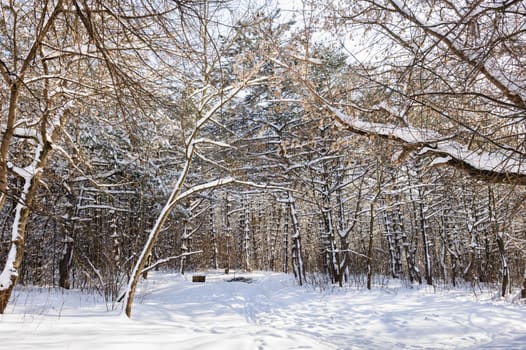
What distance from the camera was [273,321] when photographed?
6.99m

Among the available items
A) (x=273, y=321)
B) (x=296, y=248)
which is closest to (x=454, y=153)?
(x=273, y=321)

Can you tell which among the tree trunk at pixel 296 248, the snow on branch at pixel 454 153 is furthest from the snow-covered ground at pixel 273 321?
the snow on branch at pixel 454 153

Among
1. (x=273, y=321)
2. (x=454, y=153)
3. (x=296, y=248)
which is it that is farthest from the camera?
(x=296, y=248)

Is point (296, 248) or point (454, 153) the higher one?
point (454, 153)

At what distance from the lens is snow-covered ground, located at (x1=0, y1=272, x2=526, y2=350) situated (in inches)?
125

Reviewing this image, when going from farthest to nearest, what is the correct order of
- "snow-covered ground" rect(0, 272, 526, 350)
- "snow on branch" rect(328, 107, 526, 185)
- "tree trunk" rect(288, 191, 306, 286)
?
"tree trunk" rect(288, 191, 306, 286)
"snow on branch" rect(328, 107, 526, 185)
"snow-covered ground" rect(0, 272, 526, 350)

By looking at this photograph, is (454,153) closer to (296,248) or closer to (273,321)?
(273,321)

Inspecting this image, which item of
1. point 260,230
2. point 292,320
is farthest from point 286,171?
point 260,230

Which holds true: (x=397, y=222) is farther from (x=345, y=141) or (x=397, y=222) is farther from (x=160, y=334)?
(x=160, y=334)

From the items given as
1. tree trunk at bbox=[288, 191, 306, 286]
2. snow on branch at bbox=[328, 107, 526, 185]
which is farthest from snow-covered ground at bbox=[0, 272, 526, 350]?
snow on branch at bbox=[328, 107, 526, 185]

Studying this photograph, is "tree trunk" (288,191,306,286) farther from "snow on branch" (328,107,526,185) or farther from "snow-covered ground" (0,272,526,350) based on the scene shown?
"snow on branch" (328,107,526,185)

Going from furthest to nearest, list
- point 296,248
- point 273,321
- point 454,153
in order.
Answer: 1. point 296,248
2. point 273,321
3. point 454,153

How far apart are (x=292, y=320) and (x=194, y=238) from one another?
17.4 meters

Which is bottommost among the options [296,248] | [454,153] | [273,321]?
[273,321]
